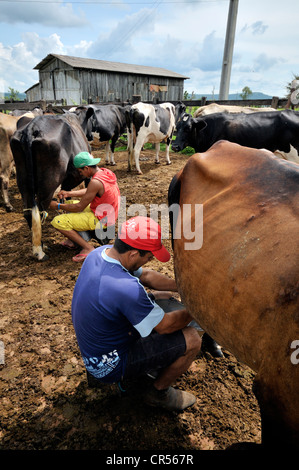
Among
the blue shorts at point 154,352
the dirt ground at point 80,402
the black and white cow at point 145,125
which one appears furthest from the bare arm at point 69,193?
the black and white cow at point 145,125

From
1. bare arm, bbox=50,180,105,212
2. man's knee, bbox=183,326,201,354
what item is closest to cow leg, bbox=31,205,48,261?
bare arm, bbox=50,180,105,212

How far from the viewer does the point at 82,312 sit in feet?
6.17

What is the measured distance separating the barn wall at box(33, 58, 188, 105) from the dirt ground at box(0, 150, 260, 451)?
20.0 metres

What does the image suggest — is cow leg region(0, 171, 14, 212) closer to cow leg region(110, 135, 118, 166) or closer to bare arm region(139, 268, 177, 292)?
cow leg region(110, 135, 118, 166)

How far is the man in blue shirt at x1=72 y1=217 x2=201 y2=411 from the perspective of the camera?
5.79 ft

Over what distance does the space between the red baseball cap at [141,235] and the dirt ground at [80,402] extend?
109cm

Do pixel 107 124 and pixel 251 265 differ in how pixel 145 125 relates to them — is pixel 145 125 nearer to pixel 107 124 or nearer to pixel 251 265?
pixel 107 124

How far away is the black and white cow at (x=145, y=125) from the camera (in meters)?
8.70

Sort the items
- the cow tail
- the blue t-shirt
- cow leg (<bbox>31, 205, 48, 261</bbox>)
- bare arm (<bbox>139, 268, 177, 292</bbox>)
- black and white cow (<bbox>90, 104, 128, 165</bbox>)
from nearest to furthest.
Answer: the blue t-shirt
bare arm (<bbox>139, 268, 177, 292</bbox>)
the cow tail
cow leg (<bbox>31, 205, 48, 261</bbox>)
black and white cow (<bbox>90, 104, 128, 165</bbox>)

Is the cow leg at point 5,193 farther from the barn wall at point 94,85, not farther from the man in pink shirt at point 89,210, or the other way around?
the barn wall at point 94,85

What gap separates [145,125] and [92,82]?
1648 cm

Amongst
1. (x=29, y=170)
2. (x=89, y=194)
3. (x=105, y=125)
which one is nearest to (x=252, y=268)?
(x=89, y=194)
